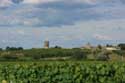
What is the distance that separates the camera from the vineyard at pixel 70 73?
1272 inches

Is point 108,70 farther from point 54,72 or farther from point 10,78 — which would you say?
point 10,78

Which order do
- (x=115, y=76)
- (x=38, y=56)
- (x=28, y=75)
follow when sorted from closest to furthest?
(x=115, y=76)
(x=28, y=75)
(x=38, y=56)

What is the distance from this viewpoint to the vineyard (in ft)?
106

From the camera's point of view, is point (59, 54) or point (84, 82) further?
point (59, 54)

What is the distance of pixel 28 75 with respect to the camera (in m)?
→ 34.4

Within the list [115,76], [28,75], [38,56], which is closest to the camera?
[115,76]

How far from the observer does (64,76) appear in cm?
3291

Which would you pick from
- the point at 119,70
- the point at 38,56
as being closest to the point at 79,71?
the point at 119,70

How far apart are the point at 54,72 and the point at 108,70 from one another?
12.2 ft

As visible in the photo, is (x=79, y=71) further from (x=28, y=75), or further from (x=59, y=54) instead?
(x=59, y=54)

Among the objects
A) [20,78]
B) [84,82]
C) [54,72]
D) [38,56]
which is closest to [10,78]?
[20,78]

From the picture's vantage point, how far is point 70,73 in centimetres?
3281

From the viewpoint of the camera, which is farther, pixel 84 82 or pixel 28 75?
pixel 28 75

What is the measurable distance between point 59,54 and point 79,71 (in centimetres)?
5153
